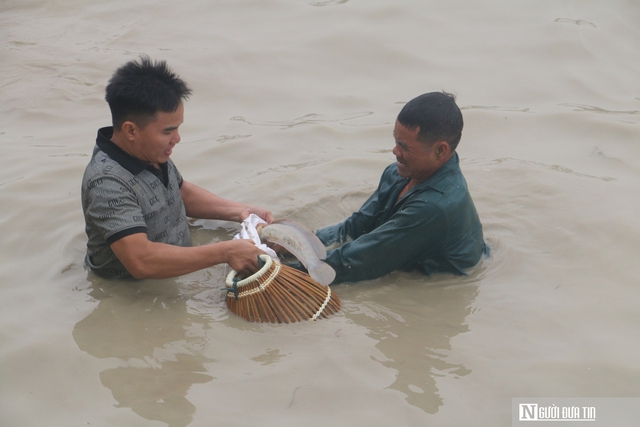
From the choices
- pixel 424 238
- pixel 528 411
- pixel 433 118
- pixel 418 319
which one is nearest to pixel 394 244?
pixel 424 238

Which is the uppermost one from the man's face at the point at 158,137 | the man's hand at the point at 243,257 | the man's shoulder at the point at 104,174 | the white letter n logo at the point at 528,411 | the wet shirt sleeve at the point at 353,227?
the man's face at the point at 158,137

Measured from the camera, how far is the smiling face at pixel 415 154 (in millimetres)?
3551

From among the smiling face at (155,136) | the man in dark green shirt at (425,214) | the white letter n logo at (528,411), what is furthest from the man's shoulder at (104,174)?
the white letter n logo at (528,411)

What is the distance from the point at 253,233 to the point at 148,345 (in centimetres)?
87

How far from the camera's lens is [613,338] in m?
3.19

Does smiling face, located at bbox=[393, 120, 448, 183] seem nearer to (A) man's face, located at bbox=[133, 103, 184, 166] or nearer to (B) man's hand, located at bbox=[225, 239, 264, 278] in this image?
(B) man's hand, located at bbox=[225, 239, 264, 278]

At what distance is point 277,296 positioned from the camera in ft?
10.7

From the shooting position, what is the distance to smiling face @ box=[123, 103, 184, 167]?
3.32 meters

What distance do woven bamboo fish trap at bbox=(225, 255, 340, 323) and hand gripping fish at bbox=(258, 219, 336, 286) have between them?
76 mm

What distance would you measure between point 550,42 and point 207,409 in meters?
6.10

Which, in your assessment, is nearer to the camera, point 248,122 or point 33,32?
point 248,122

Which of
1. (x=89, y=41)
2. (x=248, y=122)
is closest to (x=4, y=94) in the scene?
(x=89, y=41)

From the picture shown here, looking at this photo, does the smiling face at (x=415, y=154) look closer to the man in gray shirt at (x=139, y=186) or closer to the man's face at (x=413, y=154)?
the man's face at (x=413, y=154)

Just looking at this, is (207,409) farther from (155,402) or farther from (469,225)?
(469,225)
